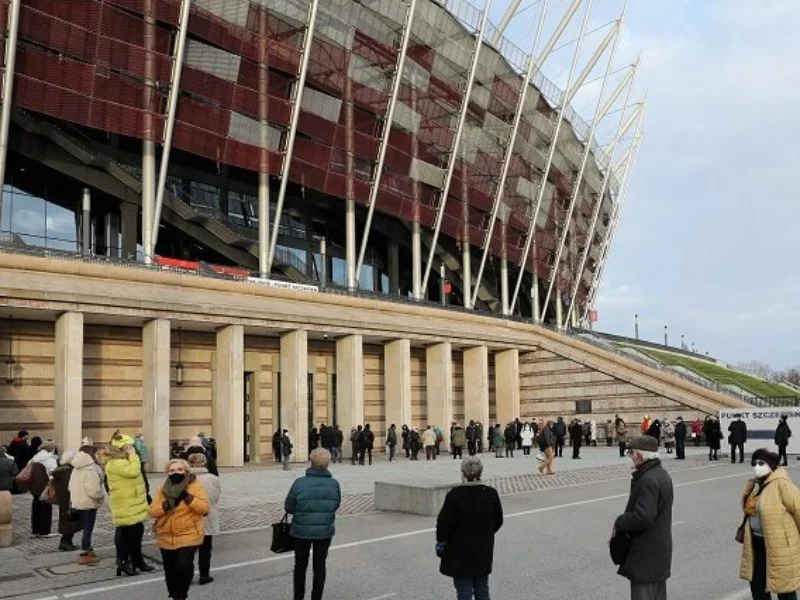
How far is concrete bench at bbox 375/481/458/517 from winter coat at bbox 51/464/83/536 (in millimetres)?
5952

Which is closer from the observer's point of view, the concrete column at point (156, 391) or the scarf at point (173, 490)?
the scarf at point (173, 490)

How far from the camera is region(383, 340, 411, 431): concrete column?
3790 cm

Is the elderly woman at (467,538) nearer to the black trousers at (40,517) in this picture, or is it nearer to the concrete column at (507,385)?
the black trousers at (40,517)

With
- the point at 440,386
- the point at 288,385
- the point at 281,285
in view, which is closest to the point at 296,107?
the point at 281,285

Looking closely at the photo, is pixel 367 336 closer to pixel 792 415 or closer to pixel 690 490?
pixel 792 415

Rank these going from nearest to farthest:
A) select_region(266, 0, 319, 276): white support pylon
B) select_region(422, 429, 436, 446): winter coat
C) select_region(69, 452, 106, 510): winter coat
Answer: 1. select_region(69, 452, 106, 510): winter coat
2. select_region(422, 429, 436, 446): winter coat
3. select_region(266, 0, 319, 276): white support pylon

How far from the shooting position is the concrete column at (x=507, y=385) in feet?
149

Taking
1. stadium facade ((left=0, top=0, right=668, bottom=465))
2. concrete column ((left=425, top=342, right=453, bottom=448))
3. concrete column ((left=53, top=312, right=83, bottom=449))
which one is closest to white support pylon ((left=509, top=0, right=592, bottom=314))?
stadium facade ((left=0, top=0, right=668, bottom=465))

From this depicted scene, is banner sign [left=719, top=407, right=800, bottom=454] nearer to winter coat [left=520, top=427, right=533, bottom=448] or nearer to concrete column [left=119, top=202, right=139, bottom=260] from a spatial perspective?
winter coat [left=520, top=427, right=533, bottom=448]

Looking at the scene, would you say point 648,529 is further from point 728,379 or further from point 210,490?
point 728,379

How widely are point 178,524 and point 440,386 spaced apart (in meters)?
32.5

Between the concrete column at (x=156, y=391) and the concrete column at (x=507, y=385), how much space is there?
2147 centimetres

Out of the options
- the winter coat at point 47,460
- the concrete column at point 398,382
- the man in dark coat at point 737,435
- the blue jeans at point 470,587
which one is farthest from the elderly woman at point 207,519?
the concrete column at point 398,382

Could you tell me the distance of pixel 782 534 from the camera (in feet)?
22.2
